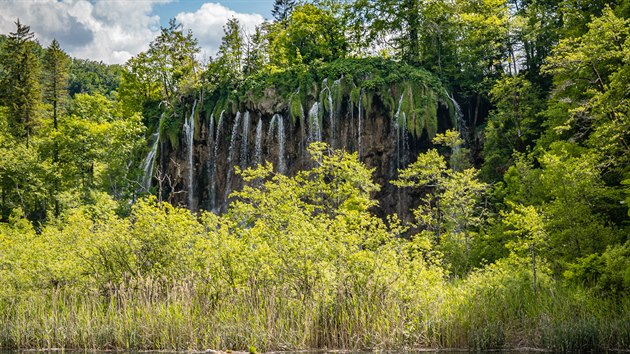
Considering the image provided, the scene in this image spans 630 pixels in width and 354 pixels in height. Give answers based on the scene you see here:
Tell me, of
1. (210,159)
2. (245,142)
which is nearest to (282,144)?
(245,142)

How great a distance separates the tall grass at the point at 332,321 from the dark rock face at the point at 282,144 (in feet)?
63.2

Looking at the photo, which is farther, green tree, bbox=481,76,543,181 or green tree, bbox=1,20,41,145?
green tree, bbox=1,20,41,145

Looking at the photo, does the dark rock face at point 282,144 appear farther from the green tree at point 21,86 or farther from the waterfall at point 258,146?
the green tree at point 21,86

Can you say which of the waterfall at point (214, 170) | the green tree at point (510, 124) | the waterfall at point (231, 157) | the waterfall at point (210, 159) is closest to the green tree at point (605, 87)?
the green tree at point (510, 124)

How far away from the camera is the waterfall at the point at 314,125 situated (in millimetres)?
34094

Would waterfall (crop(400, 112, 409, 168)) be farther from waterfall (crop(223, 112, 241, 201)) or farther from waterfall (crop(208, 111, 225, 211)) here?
waterfall (crop(208, 111, 225, 211))

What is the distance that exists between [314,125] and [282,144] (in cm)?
226

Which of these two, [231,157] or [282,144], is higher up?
[282,144]

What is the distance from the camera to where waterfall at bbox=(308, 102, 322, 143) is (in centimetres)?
3409

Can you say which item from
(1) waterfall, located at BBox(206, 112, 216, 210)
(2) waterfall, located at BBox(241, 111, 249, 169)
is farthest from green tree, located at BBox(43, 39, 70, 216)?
(2) waterfall, located at BBox(241, 111, 249, 169)

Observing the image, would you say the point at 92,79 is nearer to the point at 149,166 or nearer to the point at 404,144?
the point at 149,166

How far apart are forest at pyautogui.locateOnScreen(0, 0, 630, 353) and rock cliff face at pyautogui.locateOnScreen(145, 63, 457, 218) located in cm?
13

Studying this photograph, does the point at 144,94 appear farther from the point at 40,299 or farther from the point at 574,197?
the point at 574,197

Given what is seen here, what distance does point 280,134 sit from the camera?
3519cm
